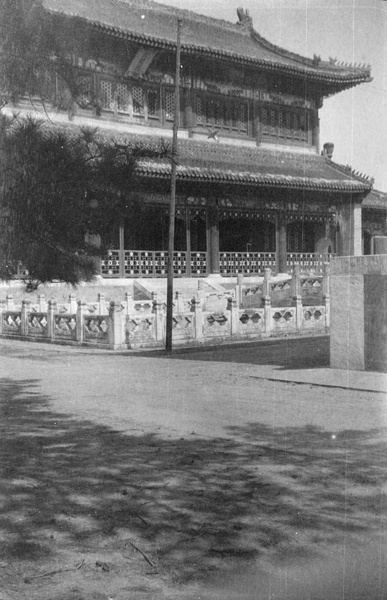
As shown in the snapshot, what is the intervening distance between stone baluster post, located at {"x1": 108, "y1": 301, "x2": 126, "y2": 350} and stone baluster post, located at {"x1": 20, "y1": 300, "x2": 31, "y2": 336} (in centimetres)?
290

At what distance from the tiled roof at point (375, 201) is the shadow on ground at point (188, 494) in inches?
704

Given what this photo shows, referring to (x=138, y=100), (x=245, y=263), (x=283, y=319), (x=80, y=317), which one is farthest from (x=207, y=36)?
(x=80, y=317)

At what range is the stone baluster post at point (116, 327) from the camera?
44.2ft

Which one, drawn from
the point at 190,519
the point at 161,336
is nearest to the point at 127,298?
the point at 161,336

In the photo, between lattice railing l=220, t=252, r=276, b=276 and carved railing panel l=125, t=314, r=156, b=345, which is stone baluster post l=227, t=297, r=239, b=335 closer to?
lattice railing l=220, t=252, r=276, b=276

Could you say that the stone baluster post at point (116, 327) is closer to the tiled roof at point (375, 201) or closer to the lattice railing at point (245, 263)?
the lattice railing at point (245, 263)

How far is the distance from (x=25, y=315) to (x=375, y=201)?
1274 cm

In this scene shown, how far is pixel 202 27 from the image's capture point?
2230 cm

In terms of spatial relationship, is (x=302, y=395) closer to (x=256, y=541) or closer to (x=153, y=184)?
(x=256, y=541)

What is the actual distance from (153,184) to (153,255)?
9.25 feet

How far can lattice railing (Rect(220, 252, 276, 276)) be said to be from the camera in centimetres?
1687

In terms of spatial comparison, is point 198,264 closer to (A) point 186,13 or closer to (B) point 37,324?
(B) point 37,324

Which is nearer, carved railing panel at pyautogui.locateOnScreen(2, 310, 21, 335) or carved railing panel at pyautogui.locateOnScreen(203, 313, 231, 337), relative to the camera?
carved railing panel at pyautogui.locateOnScreen(203, 313, 231, 337)

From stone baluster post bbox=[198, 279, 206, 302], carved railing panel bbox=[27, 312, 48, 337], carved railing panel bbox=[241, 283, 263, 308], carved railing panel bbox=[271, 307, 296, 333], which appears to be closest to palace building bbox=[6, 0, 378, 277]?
stone baluster post bbox=[198, 279, 206, 302]
